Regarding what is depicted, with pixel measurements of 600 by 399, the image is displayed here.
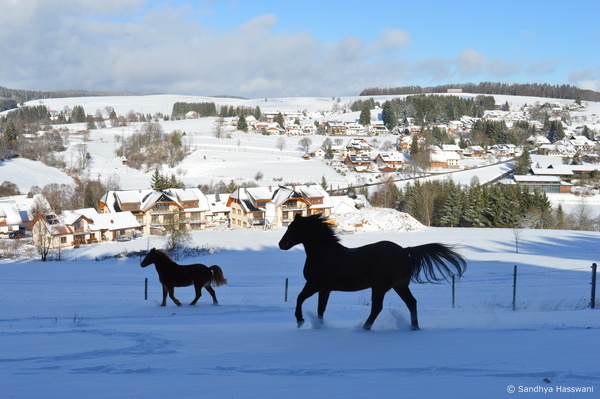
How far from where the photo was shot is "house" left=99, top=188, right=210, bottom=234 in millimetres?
59844

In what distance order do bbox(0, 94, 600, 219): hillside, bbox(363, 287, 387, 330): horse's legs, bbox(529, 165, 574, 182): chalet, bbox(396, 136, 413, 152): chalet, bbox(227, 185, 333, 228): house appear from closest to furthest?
bbox(363, 287, 387, 330): horse's legs → bbox(227, 185, 333, 228): house → bbox(529, 165, 574, 182): chalet → bbox(0, 94, 600, 219): hillside → bbox(396, 136, 413, 152): chalet

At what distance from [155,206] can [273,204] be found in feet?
47.2

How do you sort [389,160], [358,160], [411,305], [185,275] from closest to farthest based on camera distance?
[411,305] < [185,275] < [389,160] < [358,160]

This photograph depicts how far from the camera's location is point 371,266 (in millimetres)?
7629

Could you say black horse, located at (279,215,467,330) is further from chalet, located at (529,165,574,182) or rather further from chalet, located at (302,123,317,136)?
chalet, located at (302,123,317,136)

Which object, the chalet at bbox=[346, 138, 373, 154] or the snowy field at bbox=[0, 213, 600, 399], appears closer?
the snowy field at bbox=[0, 213, 600, 399]

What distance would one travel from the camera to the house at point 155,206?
2356 inches

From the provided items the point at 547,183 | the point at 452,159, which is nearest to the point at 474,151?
the point at 452,159

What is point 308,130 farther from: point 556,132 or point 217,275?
point 217,275

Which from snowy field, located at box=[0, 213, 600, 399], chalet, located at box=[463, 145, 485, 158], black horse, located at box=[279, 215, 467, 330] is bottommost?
snowy field, located at box=[0, 213, 600, 399]

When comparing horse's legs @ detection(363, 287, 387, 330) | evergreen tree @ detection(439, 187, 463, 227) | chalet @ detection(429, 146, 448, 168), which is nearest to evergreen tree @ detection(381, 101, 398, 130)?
chalet @ detection(429, 146, 448, 168)

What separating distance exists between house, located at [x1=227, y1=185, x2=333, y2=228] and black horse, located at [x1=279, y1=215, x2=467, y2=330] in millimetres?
51035

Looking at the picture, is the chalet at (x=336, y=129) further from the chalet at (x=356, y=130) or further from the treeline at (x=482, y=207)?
the treeline at (x=482, y=207)

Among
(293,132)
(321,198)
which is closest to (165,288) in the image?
(321,198)
